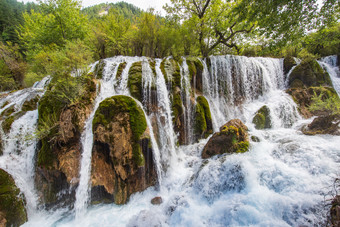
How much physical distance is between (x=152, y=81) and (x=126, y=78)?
4.95ft

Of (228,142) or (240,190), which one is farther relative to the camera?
(228,142)

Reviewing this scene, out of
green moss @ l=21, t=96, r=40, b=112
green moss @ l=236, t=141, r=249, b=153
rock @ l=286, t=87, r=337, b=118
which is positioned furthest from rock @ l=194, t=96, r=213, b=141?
green moss @ l=21, t=96, r=40, b=112

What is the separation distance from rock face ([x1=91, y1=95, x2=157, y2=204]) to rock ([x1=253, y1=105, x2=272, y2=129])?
293 inches

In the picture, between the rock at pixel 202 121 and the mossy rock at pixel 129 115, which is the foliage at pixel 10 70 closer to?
the mossy rock at pixel 129 115

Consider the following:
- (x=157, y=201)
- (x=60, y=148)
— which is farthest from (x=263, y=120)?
(x=60, y=148)

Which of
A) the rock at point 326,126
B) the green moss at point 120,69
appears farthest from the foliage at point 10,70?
the rock at point 326,126

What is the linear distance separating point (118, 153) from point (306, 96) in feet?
45.0

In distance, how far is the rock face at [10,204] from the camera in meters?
4.33

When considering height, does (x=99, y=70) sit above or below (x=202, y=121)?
above

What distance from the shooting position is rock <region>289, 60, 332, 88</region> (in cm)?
1208

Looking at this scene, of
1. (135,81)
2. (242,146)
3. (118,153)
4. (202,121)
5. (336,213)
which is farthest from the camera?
(202,121)

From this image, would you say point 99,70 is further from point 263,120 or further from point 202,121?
point 263,120

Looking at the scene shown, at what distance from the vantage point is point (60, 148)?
5.24m

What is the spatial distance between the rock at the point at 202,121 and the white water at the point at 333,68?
1274 cm
